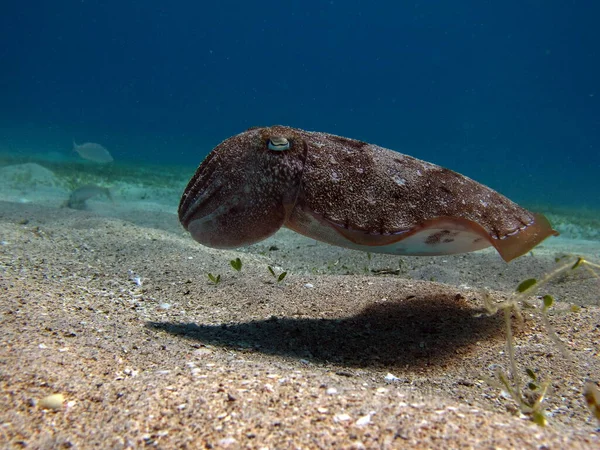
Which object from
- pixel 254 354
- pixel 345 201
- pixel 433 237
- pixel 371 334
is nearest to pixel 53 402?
pixel 254 354

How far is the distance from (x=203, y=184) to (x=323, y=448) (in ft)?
6.69

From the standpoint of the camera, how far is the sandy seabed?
55.6 inches

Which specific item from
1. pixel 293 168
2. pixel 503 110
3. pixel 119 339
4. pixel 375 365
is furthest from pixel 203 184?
pixel 503 110

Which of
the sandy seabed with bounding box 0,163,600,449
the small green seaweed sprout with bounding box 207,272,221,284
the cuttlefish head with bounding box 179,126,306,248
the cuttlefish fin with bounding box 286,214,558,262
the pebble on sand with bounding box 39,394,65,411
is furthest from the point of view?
the small green seaweed sprout with bounding box 207,272,221,284

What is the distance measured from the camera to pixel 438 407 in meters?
1.60

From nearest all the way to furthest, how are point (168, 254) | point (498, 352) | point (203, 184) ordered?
point (498, 352) → point (203, 184) → point (168, 254)

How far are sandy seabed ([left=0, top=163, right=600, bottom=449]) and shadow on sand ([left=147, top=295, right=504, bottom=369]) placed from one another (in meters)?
0.02

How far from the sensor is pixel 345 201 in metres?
2.43

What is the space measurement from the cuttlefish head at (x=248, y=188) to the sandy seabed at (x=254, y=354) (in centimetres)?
83

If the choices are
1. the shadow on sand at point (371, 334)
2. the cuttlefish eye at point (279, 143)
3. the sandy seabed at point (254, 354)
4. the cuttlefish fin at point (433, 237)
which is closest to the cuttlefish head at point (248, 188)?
the cuttlefish eye at point (279, 143)

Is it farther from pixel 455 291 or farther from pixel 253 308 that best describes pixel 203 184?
pixel 455 291

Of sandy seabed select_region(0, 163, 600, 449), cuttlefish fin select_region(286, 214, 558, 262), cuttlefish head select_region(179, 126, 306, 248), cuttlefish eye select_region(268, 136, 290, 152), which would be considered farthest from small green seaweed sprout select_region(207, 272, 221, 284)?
cuttlefish eye select_region(268, 136, 290, 152)

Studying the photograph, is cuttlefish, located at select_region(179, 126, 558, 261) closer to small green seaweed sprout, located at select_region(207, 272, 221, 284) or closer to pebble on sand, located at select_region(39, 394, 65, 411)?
small green seaweed sprout, located at select_region(207, 272, 221, 284)

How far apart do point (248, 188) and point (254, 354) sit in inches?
45.3
